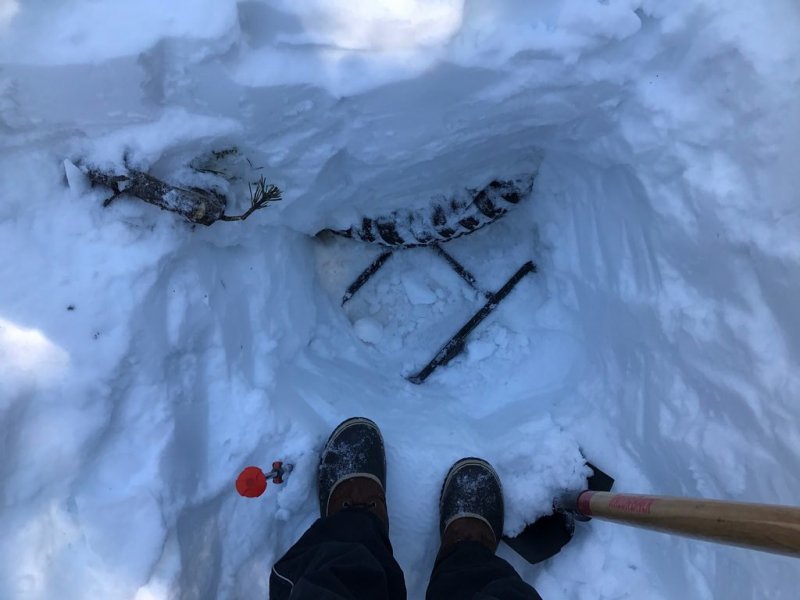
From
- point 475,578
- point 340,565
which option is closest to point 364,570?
point 340,565

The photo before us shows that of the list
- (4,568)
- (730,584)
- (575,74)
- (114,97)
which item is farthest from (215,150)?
(730,584)

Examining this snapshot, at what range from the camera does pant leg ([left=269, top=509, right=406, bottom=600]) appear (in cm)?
128

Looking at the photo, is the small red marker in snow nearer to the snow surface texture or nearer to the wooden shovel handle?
the snow surface texture

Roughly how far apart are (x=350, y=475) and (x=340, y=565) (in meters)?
0.38

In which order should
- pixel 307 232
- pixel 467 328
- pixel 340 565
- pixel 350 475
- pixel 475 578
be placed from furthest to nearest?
1. pixel 467 328
2. pixel 307 232
3. pixel 350 475
4. pixel 475 578
5. pixel 340 565

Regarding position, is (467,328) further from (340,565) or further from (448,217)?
(340,565)

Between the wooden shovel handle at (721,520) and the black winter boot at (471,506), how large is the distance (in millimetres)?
496

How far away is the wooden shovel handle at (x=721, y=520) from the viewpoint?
2.89 ft

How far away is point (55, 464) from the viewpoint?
1.29 metres

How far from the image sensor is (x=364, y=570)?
134 cm

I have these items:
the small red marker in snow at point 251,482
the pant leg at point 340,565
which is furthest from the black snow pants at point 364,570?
the small red marker in snow at point 251,482

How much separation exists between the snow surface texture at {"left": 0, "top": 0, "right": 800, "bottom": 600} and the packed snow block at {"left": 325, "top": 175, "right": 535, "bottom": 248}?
0.46 ft

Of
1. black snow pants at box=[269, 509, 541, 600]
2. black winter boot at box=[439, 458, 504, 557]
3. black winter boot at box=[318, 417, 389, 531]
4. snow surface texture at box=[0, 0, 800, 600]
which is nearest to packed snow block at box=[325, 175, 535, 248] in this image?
snow surface texture at box=[0, 0, 800, 600]

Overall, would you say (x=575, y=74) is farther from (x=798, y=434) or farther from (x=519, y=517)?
(x=519, y=517)
